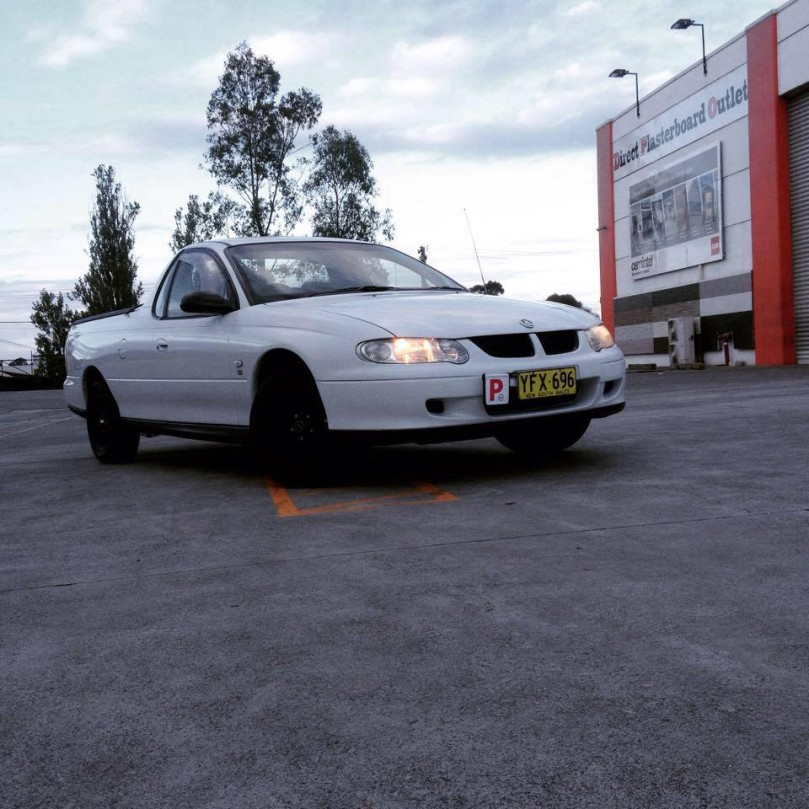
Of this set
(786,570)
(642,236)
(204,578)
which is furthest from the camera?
(642,236)

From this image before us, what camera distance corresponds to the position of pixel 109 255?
152 feet

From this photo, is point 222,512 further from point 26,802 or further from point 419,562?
point 26,802

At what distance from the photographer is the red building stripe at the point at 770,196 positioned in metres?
23.6

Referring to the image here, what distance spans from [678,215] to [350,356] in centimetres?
2526

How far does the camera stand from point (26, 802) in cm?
173

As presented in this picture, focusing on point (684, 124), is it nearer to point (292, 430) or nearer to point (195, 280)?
point (195, 280)

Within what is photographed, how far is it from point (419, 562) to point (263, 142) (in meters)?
32.3

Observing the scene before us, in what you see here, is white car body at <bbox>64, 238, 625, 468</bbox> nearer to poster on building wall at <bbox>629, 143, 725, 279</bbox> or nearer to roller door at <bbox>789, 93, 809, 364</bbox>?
roller door at <bbox>789, 93, 809, 364</bbox>

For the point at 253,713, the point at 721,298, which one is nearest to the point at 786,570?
the point at 253,713

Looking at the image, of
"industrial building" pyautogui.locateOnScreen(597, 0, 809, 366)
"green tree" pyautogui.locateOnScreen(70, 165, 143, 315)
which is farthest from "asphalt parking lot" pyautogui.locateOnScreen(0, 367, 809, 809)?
"green tree" pyautogui.locateOnScreen(70, 165, 143, 315)

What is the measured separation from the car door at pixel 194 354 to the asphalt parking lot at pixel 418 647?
102 centimetres

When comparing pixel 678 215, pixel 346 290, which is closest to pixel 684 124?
pixel 678 215

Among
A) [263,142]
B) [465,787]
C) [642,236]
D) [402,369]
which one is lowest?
[465,787]

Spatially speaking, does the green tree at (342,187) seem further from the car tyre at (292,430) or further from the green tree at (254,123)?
the car tyre at (292,430)
